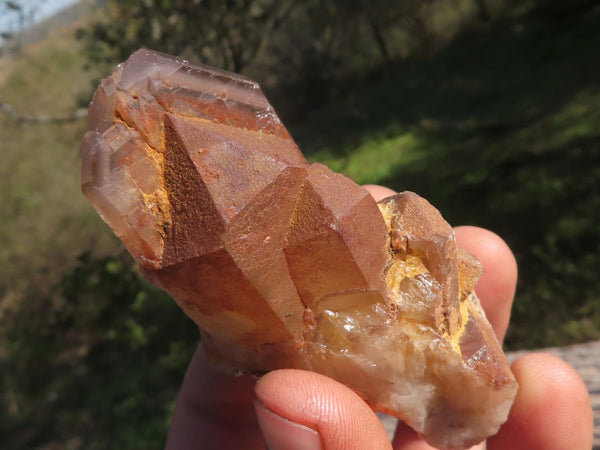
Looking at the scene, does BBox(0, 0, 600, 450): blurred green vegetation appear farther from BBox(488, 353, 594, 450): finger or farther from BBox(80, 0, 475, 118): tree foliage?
BBox(488, 353, 594, 450): finger

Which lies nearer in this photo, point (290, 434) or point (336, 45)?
point (290, 434)

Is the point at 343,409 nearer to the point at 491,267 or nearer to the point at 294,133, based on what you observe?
the point at 491,267

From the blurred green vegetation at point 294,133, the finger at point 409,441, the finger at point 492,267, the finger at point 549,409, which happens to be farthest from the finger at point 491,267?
the blurred green vegetation at point 294,133

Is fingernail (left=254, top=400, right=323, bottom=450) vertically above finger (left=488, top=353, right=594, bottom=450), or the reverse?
fingernail (left=254, top=400, right=323, bottom=450)

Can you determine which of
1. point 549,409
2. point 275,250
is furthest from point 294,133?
point 275,250

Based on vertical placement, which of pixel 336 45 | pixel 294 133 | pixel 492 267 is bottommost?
pixel 294 133

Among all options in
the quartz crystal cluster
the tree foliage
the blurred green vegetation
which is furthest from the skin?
the tree foliage

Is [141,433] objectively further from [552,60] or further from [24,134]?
[552,60]

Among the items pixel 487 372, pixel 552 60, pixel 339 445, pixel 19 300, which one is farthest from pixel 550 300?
pixel 552 60
